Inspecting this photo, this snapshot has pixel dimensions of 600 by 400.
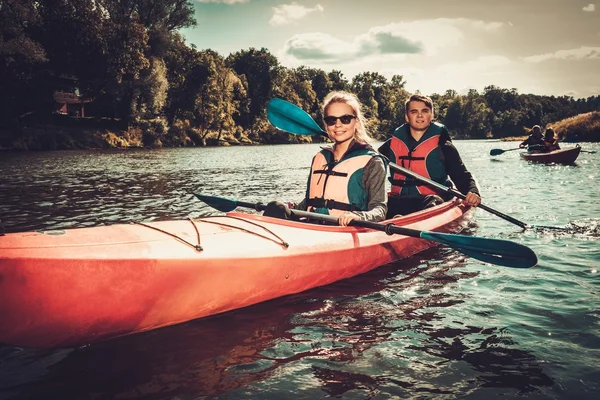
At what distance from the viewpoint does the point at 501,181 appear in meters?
13.0

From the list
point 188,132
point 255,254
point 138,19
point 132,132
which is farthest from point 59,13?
point 255,254

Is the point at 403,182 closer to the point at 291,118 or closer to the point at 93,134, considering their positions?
the point at 291,118

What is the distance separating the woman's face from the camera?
4.19 metres

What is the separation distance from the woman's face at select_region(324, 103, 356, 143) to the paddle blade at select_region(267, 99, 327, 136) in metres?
0.89

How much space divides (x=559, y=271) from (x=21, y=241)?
4928 millimetres

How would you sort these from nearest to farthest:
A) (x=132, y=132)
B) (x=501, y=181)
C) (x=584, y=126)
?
1. (x=501, y=181)
2. (x=584, y=126)
3. (x=132, y=132)

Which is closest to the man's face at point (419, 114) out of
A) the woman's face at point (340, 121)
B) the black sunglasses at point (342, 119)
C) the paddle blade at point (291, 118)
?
the paddle blade at point (291, 118)

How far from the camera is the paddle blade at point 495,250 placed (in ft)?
11.6

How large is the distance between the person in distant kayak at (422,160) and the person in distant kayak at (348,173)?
6.14ft

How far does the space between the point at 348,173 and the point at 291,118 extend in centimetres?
157

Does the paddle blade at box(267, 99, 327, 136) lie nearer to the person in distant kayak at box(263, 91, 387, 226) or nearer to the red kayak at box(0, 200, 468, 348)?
the person in distant kayak at box(263, 91, 387, 226)

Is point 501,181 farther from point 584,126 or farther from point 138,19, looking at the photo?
point 138,19

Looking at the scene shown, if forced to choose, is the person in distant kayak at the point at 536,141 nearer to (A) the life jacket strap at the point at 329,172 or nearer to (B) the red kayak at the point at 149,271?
(A) the life jacket strap at the point at 329,172

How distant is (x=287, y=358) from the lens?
288 centimetres
